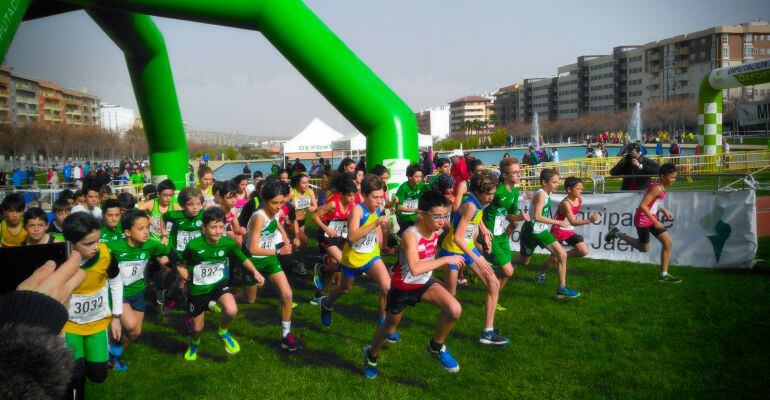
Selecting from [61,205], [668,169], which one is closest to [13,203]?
[61,205]

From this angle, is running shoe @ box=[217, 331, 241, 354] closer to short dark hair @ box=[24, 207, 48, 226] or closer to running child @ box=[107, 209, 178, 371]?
running child @ box=[107, 209, 178, 371]

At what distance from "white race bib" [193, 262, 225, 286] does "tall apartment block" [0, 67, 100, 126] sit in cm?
572

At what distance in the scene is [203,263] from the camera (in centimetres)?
570

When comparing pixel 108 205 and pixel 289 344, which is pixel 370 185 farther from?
pixel 108 205

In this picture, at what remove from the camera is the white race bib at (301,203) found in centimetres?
998

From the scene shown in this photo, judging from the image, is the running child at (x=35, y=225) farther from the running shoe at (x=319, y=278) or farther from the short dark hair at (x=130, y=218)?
the running shoe at (x=319, y=278)

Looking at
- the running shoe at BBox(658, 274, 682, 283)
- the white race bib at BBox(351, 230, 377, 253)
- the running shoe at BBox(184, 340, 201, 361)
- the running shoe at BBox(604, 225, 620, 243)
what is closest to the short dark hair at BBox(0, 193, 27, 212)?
the running shoe at BBox(184, 340, 201, 361)

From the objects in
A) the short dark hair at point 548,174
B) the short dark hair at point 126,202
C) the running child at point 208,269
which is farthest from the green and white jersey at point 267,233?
the short dark hair at point 548,174

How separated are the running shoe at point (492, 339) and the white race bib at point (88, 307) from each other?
3.64 metres

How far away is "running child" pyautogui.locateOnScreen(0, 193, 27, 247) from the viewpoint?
22.1 feet

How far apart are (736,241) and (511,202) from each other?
4.08 m

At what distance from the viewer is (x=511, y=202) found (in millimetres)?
7473

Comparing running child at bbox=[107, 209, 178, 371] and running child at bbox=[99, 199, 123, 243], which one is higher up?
running child at bbox=[99, 199, 123, 243]

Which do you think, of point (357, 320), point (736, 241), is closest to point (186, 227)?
point (357, 320)
